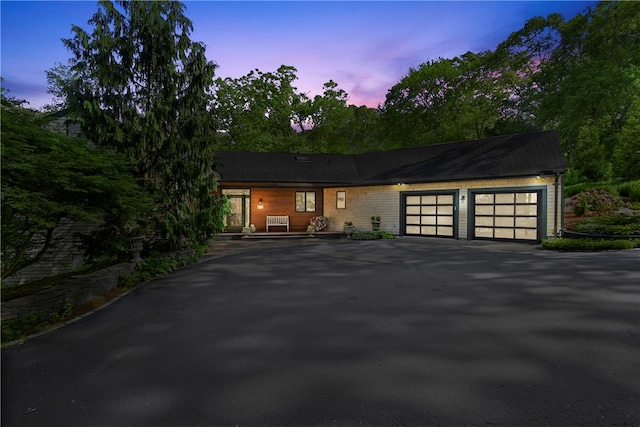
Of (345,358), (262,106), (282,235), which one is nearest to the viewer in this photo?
(345,358)

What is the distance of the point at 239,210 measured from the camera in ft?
64.0

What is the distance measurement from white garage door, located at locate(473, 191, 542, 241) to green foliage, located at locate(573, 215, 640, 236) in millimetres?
1658

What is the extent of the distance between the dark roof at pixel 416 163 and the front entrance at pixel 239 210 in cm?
146

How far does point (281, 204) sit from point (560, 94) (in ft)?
89.0

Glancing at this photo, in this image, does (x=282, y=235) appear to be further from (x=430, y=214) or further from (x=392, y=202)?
(x=430, y=214)

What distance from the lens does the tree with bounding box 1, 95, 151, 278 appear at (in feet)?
16.0

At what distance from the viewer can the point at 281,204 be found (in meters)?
20.0

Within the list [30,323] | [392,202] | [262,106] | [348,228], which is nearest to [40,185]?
[30,323]

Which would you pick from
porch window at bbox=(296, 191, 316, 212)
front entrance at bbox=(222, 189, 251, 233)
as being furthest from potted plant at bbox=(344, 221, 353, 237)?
front entrance at bbox=(222, 189, 251, 233)

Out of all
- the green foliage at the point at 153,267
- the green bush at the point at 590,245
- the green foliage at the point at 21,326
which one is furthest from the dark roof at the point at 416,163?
the green foliage at the point at 21,326

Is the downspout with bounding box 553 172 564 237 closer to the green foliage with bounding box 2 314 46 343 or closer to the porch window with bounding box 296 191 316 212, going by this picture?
the porch window with bounding box 296 191 316 212

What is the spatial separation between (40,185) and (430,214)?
52.3 feet

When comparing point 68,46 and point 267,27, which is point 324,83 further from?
point 68,46

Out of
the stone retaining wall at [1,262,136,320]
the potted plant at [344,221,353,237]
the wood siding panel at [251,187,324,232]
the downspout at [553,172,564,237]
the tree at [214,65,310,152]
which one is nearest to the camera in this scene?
the stone retaining wall at [1,262,136,320]
